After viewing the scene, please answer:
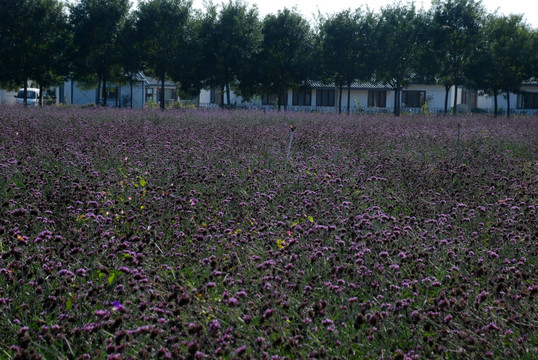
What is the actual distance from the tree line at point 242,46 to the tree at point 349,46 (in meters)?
0.06

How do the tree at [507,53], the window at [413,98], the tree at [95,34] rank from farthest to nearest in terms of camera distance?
the window at [413,98]
the tree at [507,53]
the tree at [95,34]

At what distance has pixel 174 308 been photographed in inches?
120

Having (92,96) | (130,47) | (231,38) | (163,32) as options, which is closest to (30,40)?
(130,47)

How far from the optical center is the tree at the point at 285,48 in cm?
3906

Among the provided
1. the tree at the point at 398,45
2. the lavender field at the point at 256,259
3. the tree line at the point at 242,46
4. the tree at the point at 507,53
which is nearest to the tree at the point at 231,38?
the tree line at the point at 242,46

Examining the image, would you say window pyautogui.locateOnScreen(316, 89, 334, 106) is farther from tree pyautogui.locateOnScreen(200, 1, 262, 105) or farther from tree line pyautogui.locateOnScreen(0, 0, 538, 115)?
tree pyautogui.locateOnScreen(200, 1, 262, 105)

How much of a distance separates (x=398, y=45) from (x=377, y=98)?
18.0 m

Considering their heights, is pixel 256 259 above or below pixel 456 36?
below

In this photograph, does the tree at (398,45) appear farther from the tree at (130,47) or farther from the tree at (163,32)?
the tree at (130,47)

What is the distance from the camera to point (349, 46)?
38344mm

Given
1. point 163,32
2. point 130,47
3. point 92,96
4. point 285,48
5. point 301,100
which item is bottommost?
point 92,96

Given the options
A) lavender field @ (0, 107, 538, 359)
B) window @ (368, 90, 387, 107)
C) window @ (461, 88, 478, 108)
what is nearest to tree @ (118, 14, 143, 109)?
window @ (368, 90, 387, 107)

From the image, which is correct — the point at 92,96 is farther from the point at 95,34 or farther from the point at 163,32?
the point at 163,32

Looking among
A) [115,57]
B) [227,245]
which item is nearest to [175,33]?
[115,57]
